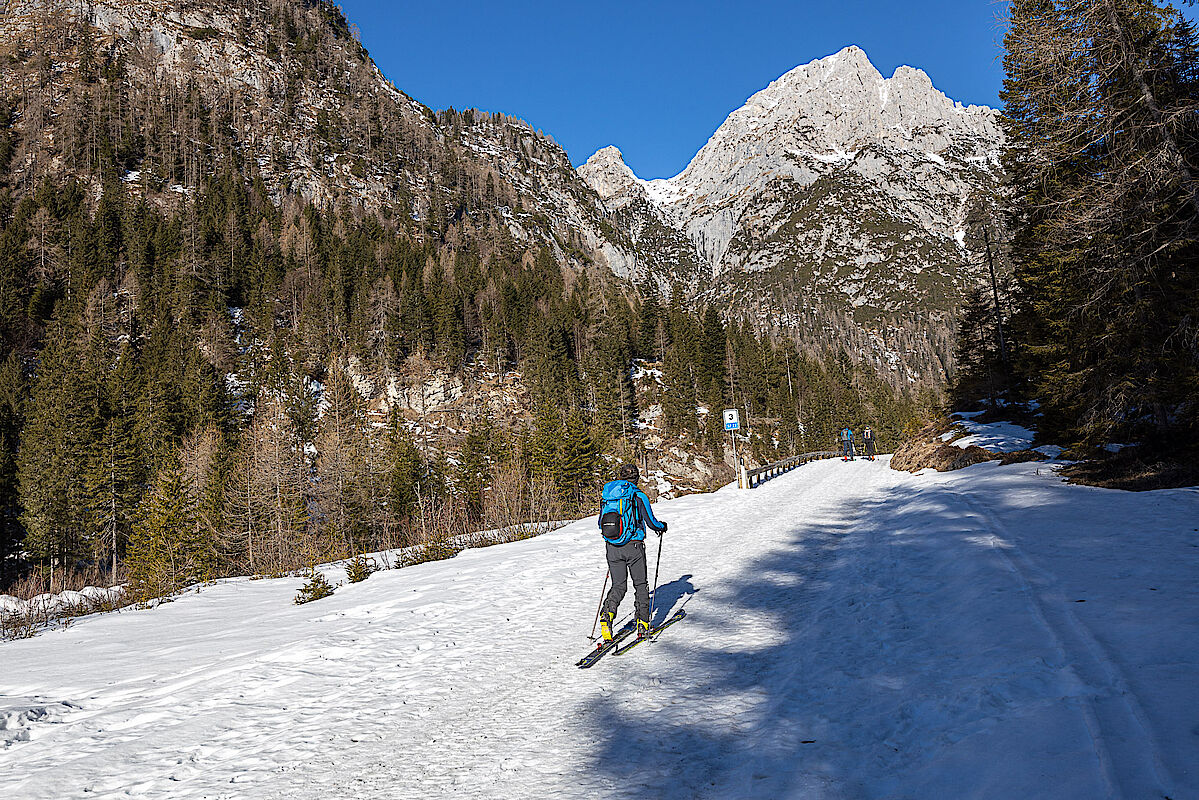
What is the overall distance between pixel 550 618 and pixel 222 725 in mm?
4033

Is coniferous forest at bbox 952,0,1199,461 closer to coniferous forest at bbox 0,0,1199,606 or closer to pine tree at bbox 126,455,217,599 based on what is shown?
coniferous forest at bbox 0,0,1199,606

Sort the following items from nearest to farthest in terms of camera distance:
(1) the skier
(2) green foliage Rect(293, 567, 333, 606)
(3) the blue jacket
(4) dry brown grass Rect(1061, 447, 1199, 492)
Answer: (1) the skier < (3) the blue jacket < (4) dry brown grass Rect(1061, 447, 1199, 492) < (2) green foliage Rect(293, 567, 333, 606)

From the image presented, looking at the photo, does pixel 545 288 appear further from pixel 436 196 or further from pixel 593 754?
pixel 593 754

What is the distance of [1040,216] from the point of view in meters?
14.9

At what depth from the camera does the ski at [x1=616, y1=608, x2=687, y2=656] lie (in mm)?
6426

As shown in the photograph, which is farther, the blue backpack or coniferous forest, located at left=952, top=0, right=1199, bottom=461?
coniferous forest, located at left=952, top=0, right=1199, bottom=461

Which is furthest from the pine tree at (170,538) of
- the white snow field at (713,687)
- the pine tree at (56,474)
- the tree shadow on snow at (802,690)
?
the tree shadow on snow at (802,690)

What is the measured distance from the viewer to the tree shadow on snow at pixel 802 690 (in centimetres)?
354

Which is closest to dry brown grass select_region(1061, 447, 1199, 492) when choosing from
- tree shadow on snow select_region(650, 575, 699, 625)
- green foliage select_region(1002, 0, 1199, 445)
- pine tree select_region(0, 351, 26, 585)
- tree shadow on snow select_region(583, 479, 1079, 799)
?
green foliage select_region(1002, 0, 1199, 445)

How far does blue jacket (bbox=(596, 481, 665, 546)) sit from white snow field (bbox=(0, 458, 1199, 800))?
128 cm

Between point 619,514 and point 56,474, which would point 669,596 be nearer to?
point 619,514

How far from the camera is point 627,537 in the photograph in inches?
270

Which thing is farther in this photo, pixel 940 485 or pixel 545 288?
pixel 545 288

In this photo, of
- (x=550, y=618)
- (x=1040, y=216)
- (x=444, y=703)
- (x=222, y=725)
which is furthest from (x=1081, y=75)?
(x=222, y=725)
